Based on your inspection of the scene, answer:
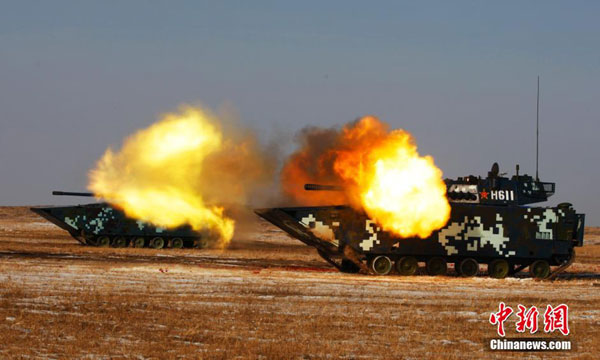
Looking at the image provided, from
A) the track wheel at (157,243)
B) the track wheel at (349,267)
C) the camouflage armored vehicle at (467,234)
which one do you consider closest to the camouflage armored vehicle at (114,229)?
the track wheel at (157,243)

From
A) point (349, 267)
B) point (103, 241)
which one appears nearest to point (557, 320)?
point (349, 267)

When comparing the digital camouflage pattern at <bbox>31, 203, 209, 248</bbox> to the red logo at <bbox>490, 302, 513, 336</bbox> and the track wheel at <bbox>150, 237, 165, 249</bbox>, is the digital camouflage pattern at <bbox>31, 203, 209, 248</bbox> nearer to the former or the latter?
the track wheel at <bbox>150, 237, 165, 249</bbox>

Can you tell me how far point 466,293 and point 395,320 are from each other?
328 inches

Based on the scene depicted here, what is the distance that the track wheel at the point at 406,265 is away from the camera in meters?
35.1

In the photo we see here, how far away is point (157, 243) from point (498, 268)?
28823 mm

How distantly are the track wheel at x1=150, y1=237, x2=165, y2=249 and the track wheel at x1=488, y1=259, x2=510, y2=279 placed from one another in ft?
92.8

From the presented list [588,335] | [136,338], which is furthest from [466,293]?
[136,338]

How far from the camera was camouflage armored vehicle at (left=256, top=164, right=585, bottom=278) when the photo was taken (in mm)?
34656

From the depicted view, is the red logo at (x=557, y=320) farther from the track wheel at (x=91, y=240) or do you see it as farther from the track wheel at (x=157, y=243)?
the track wheel at (x=91, y=240)

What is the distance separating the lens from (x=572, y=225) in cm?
3659

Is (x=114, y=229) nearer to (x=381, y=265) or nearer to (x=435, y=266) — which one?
(x=381, y=265)

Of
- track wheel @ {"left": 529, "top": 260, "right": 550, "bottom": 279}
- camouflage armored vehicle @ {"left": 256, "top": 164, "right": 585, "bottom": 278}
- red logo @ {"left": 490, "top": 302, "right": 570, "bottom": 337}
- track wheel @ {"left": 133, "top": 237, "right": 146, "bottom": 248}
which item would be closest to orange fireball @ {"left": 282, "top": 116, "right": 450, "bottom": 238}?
camouflage armored vehicle @ {"left": 256, "top": 164, "right": 585, "bottom": 278}

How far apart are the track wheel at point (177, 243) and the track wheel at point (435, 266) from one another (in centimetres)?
2655

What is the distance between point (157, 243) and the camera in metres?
58.5
